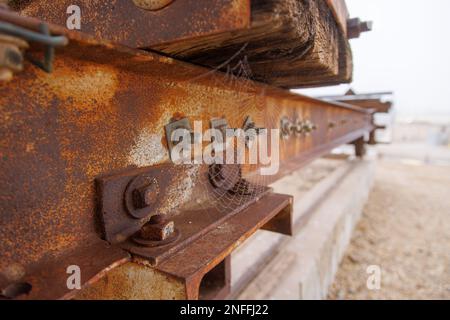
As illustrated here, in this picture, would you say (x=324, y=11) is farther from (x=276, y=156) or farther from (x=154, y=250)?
(x=276, y=156)

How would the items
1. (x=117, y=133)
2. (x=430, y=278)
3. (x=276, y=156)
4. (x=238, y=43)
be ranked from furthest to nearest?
(x=430, y=278)
(x=276, y=156)
(x=117, y=133)
(x=238, y=43)

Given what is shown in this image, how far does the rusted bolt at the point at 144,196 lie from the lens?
0.79 m

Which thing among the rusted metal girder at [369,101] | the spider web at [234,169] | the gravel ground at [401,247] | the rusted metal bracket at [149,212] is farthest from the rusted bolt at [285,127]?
the rusted metal girder at [369,101]

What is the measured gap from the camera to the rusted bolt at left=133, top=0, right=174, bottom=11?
0.61m

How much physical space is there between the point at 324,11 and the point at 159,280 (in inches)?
36.4

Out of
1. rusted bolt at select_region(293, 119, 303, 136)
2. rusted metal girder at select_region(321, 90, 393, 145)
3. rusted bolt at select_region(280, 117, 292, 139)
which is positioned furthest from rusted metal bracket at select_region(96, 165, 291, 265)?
rusted metal girder at select_region(321, 90, 393, 145)

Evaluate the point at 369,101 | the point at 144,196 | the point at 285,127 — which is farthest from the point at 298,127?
the point at 369,101

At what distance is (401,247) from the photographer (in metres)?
4.12

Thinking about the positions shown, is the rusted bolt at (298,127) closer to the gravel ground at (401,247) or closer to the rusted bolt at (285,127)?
the rusted bolt at (285,127)

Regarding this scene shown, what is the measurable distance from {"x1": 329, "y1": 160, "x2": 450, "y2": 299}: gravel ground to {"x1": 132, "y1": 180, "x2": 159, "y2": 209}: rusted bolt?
296 cm

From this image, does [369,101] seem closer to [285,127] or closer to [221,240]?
[285,127]

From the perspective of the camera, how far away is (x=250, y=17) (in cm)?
53

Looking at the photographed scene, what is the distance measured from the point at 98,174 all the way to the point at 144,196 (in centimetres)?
14
